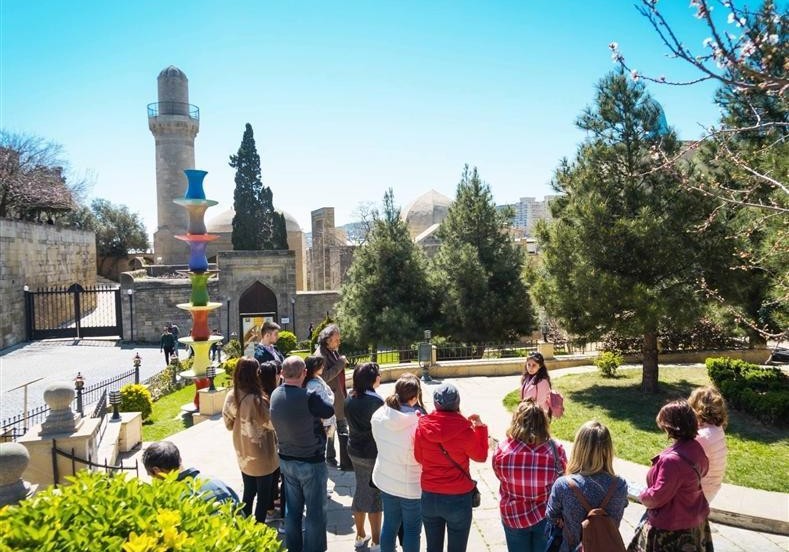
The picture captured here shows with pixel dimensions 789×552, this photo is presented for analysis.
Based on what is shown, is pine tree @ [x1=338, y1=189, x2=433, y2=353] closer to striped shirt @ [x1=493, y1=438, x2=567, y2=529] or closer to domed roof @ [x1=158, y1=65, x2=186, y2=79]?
striped shirt @ [x1=493, y1=438, x2=567, y2=529]

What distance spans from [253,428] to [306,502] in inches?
32.5

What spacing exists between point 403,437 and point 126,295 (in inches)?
1023

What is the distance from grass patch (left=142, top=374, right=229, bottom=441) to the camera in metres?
10.2

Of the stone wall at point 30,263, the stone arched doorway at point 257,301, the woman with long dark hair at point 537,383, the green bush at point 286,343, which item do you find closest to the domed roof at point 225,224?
the stone wall at point 30,263

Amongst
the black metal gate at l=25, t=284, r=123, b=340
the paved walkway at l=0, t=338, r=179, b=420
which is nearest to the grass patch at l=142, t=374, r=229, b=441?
the paved walkway at l=0, t=338, r=179, b=420

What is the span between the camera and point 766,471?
7.07 meters

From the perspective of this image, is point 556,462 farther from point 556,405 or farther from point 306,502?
point 556,405

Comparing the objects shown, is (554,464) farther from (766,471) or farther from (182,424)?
(182,424)

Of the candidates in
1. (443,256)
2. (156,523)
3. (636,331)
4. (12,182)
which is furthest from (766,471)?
(12,182)

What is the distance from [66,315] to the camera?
27.8 metres

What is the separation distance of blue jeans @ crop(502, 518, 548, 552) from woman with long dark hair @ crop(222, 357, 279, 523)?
7.63ft

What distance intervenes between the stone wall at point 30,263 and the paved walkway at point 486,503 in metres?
18.3

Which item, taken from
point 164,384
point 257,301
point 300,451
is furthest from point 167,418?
point 257,301

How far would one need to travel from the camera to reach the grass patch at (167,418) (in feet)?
33.6
